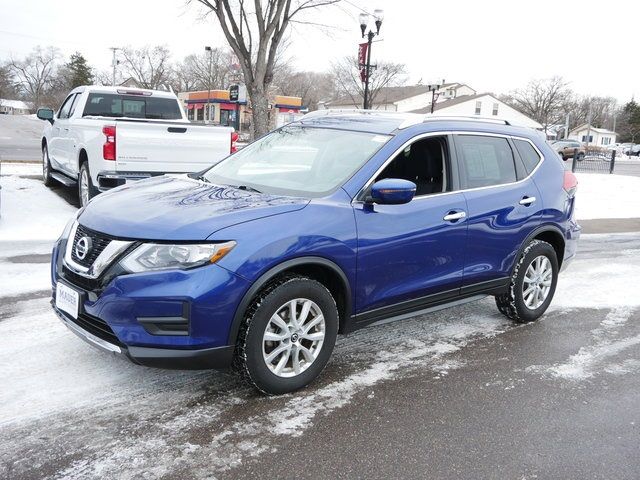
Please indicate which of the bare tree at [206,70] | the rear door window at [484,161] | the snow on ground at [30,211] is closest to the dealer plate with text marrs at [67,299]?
the rear door window at [484,161]

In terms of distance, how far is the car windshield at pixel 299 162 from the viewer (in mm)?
4027

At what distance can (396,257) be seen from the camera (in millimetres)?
3939

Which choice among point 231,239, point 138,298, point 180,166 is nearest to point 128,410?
point 138,298

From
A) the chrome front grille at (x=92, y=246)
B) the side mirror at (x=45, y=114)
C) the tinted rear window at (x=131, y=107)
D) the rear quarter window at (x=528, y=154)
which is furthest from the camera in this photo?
the side mirror at (x=45, y=114)

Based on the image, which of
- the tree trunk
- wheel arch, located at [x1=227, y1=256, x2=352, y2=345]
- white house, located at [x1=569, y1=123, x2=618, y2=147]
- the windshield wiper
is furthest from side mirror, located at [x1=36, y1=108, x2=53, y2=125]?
white house, located at [x1=569, y1=123, x2=618, y2=147]

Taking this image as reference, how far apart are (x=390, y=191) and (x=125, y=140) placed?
5.32 meters

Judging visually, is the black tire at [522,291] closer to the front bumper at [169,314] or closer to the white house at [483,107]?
the front bumper at [169,314]

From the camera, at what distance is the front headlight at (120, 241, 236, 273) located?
10.3ft

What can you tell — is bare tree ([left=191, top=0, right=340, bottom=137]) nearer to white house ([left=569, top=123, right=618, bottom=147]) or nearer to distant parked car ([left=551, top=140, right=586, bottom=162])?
distant parked car ([left=551, top=140, right=586, bottom=162])

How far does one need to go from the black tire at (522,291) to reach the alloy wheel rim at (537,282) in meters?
0.03

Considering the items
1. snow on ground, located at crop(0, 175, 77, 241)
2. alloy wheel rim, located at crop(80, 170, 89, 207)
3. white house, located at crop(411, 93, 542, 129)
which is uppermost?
white house, located at crop(411, 93, 542, 129)

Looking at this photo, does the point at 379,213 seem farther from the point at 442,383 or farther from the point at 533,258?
the point at 533,258

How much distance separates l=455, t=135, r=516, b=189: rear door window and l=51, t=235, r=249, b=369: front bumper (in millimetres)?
2216

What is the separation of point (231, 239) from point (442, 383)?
1795 mm
